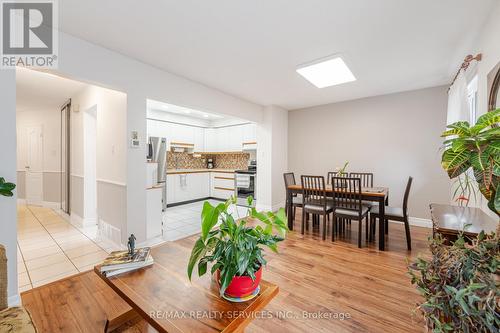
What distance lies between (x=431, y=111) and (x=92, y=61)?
512cm

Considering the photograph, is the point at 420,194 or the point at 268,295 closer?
the point at 268,295

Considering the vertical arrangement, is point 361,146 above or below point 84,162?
above

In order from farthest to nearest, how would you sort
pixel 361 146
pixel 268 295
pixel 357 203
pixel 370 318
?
pixel 361 146, pixel 357 203, pixel 370 318, pixel 268 295

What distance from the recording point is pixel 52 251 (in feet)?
8.95

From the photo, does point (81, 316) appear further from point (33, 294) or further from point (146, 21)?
point (146, 21)

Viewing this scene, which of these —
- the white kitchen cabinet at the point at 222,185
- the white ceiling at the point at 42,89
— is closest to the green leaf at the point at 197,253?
the white ceiling at the point at 42,89

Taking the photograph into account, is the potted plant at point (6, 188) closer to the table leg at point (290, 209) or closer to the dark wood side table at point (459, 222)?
the dark wood side table at point (459, 222)

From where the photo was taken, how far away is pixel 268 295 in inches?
42.0

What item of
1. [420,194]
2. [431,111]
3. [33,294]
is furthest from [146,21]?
[420,194]

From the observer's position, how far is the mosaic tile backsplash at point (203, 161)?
6074 mm

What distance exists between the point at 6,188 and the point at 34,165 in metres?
5.07

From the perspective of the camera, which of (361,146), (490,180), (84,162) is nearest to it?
(490,180)

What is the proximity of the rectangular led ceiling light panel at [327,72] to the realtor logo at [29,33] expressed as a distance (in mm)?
2680

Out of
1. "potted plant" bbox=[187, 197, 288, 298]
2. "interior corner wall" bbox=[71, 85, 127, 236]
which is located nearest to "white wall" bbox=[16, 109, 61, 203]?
"interior corner wall" bbox=[71, 85, 127, 236]
